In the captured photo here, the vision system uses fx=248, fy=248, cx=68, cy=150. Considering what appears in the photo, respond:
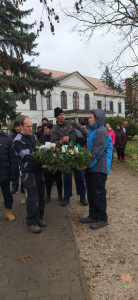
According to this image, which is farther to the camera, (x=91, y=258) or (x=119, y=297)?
(x=91, y=258)

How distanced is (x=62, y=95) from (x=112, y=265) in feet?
127

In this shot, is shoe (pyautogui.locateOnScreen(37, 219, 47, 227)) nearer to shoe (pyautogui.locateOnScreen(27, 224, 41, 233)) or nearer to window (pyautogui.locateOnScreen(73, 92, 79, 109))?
shoe (pyautogui.locateOnScreen(27, 224, 41, 233))

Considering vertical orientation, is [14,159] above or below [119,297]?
above

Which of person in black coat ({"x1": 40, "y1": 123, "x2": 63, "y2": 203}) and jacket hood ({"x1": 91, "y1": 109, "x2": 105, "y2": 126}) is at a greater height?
jacket hood ({"x1": 91, "y1": 109, "x2": 105, "y2": 126})

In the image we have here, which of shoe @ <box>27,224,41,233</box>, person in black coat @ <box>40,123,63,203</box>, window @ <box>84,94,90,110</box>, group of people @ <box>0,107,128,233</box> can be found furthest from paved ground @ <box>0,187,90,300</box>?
window @ <box>84,94,90,110</box>

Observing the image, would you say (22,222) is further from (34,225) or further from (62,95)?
(62,95)

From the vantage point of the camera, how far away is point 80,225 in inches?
181

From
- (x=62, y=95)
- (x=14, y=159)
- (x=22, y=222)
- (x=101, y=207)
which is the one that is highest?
(x=62, y=95)

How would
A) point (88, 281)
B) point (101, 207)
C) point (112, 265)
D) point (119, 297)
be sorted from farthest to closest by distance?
point (101, 207), point (112, 265), point (88, 281), point (119, 297)

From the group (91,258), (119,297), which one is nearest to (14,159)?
(91,258)

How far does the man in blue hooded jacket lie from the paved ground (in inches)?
27.2

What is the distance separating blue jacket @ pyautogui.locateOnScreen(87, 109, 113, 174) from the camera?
13.4 ft

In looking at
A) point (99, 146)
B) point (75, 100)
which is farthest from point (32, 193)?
point (75, 100)

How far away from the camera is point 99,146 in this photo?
4082mm
